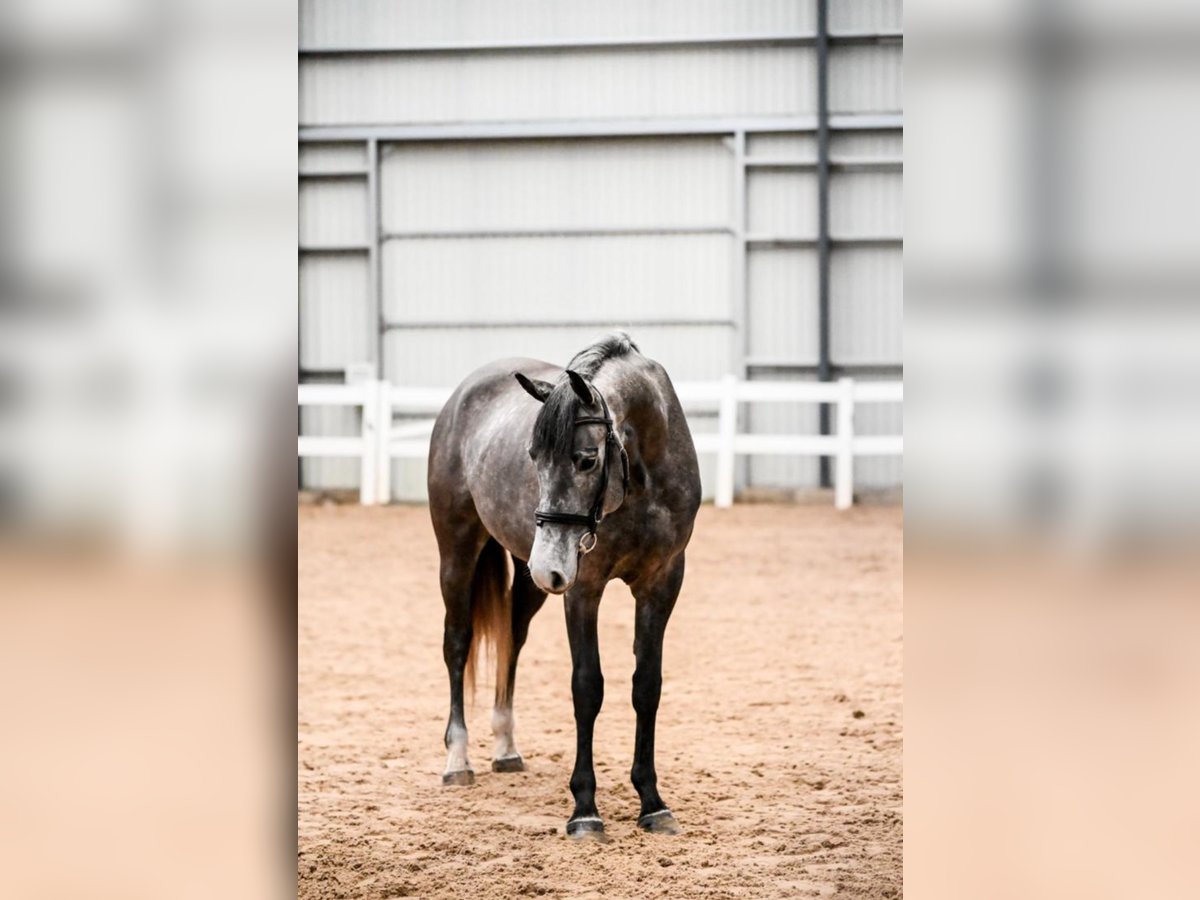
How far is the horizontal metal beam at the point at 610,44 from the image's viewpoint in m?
14.3

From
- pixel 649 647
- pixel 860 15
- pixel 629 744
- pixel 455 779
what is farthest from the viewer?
pixel 860 15

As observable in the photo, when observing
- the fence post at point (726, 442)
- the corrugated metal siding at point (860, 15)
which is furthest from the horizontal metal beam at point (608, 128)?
the fence post at point (726, 442)

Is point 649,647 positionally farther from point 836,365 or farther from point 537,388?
point 836,365

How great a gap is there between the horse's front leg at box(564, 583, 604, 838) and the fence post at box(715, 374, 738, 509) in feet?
28.2

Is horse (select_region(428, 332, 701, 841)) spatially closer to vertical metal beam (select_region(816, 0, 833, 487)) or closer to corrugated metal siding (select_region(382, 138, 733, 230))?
vertical metal beam (select_region(816, 0, 833, 487))

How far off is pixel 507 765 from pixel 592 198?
422 inches

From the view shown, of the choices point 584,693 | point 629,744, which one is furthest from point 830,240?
point 584,693

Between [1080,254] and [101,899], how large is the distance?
1.44 meters

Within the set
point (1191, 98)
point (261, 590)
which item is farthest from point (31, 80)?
point (1191, 98)

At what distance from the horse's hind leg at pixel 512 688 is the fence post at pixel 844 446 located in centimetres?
818

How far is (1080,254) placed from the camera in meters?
1.47

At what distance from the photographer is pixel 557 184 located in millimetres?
14781

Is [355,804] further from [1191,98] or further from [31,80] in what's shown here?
[1191,98]

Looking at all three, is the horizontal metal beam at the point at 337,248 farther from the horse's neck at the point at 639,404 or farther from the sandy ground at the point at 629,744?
the horse's neck at the point at 639,404
